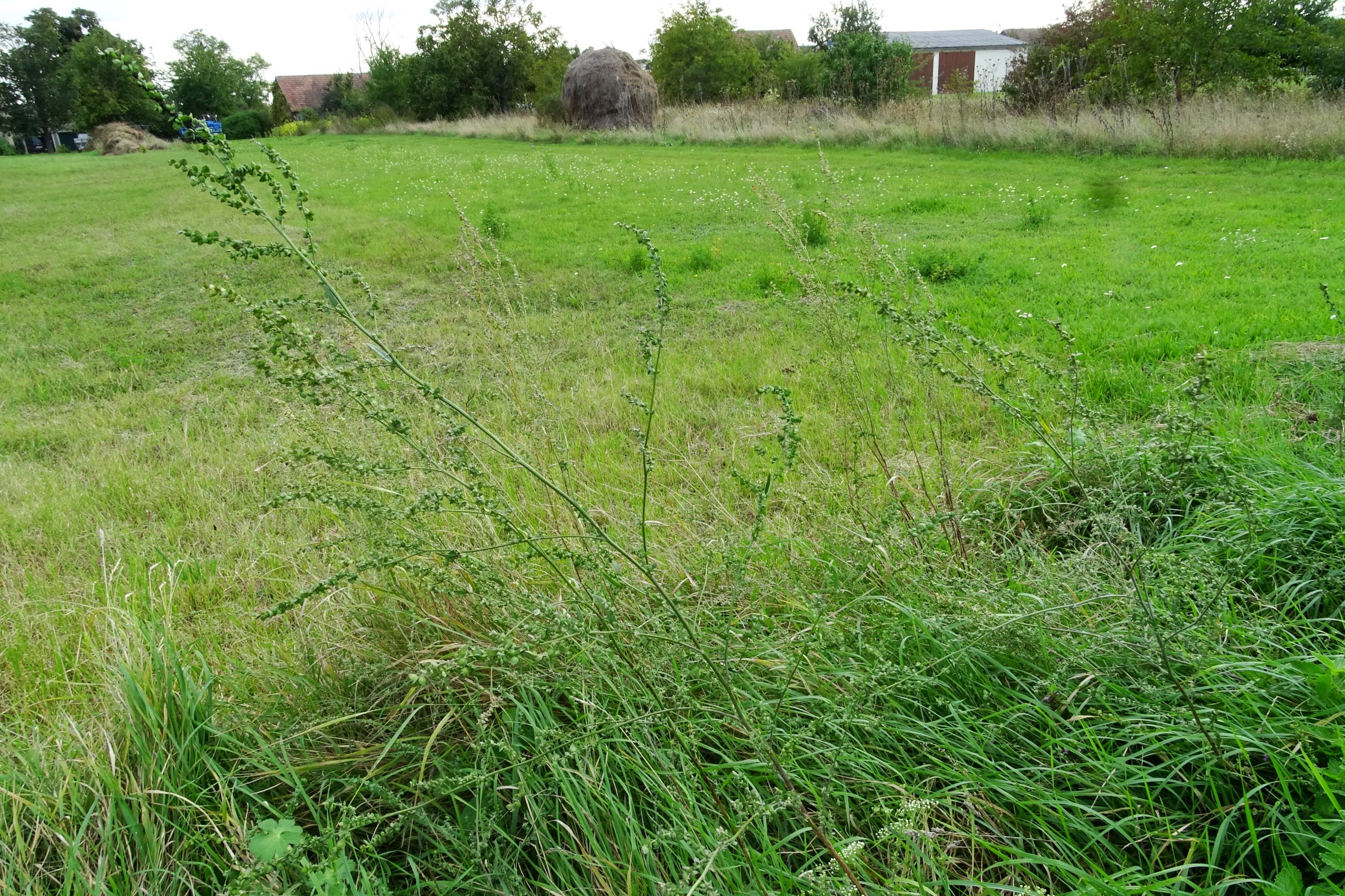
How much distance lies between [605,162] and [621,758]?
1868cm

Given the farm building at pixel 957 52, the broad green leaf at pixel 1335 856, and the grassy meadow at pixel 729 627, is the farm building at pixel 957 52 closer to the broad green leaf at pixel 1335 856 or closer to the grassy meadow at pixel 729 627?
the grassy meadow at pixel 729 627

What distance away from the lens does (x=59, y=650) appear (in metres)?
2.77

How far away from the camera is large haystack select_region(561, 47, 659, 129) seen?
28312 mm

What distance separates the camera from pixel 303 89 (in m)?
70.6

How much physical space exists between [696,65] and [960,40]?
46593 mm

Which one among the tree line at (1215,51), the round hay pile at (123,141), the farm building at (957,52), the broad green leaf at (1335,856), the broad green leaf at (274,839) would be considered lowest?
the broad green leaf at (274,839)

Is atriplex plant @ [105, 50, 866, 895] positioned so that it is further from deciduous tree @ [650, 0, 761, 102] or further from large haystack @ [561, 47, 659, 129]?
deciduous tree @ [650, 0, 761, 102]

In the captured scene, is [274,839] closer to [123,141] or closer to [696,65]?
[696,65]

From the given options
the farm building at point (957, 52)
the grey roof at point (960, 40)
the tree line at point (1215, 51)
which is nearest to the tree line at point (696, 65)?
the tree line at point (1215, 51)

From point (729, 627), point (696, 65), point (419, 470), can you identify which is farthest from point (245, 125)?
point (729, 627)

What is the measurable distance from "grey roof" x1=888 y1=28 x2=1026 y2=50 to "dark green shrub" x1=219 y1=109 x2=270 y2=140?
1921 inches

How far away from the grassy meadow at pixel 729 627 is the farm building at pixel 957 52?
51.6 meters

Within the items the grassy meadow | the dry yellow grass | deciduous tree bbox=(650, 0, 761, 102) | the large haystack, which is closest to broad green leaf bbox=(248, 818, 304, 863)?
the grassy meadow

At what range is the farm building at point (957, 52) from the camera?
55.2m
